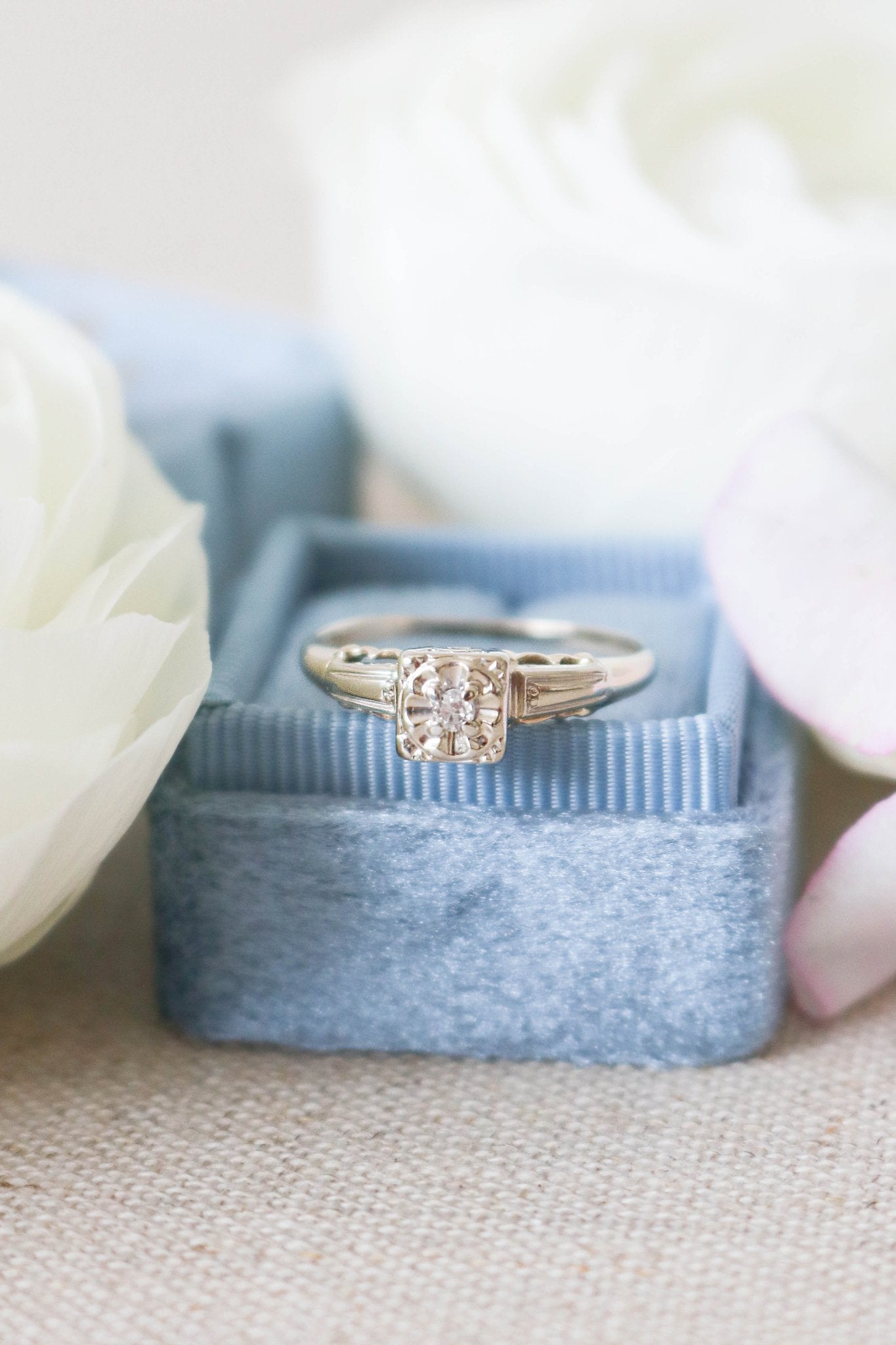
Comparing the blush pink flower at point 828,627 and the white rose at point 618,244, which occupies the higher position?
the white rose at point 618,244

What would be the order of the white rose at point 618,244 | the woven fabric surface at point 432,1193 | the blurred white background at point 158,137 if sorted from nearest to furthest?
the woven fabric surface at point 432,1193, the white rose at point 618,244, the blurred white background at point 158,137

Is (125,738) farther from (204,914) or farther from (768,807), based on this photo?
(768,807)

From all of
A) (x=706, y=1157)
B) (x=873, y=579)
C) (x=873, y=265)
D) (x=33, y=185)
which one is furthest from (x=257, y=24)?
(x=706, y=1157)

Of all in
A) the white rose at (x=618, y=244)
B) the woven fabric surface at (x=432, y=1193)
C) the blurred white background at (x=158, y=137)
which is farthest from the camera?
the blurred white background at (x=158, y=137)

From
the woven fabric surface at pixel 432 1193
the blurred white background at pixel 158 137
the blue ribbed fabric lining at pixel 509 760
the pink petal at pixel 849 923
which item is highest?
the blurred white background at pixel 158 137

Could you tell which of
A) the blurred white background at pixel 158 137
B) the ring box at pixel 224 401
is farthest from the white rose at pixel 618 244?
the blurred white background at pixel 158 137

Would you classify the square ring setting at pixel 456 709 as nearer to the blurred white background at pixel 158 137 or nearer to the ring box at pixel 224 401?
the ring box at pixel 224 401

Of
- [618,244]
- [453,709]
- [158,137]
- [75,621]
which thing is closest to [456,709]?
[453,709]
